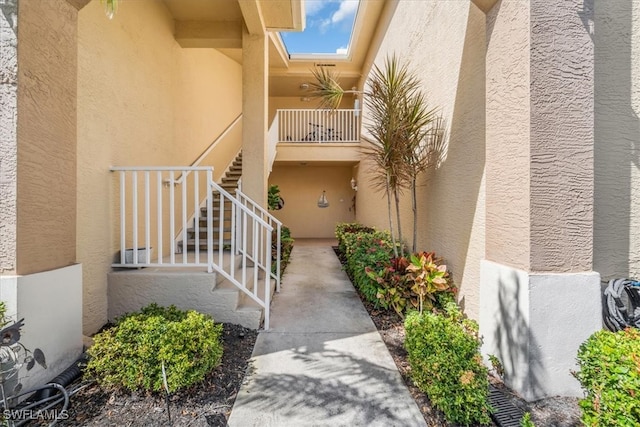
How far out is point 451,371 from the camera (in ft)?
7.38

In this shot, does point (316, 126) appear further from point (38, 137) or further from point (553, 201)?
point (553, 201)

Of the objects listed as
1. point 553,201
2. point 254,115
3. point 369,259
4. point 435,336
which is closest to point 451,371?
point 435,336

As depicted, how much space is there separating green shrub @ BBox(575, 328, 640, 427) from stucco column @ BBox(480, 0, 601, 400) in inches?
14.3

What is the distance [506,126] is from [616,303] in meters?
1.85

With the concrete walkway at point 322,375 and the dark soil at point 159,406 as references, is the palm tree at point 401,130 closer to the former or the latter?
the concrete walkway at point 322,375

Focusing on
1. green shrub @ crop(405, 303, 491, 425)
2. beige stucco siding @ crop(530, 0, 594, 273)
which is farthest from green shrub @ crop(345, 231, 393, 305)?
beige stucco siding @ crop(530, 0, 594, 273)

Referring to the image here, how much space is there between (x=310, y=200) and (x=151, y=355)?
10.5 metres

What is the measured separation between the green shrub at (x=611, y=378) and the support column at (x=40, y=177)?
4178 mm

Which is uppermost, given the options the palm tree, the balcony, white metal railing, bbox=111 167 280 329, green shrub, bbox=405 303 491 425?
the balcony

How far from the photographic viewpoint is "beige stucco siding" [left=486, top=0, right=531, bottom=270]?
8.33ft

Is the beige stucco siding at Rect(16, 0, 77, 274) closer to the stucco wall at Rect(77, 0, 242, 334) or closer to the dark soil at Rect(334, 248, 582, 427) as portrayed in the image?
the stucco wall at Rect(77, 0, 242, 334)

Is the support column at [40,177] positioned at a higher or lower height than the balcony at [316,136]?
lower

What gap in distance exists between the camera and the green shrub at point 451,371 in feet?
7.09

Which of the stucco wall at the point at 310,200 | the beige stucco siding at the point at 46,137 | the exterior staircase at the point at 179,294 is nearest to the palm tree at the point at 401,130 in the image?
the exterior staircase at the point at 179,294
